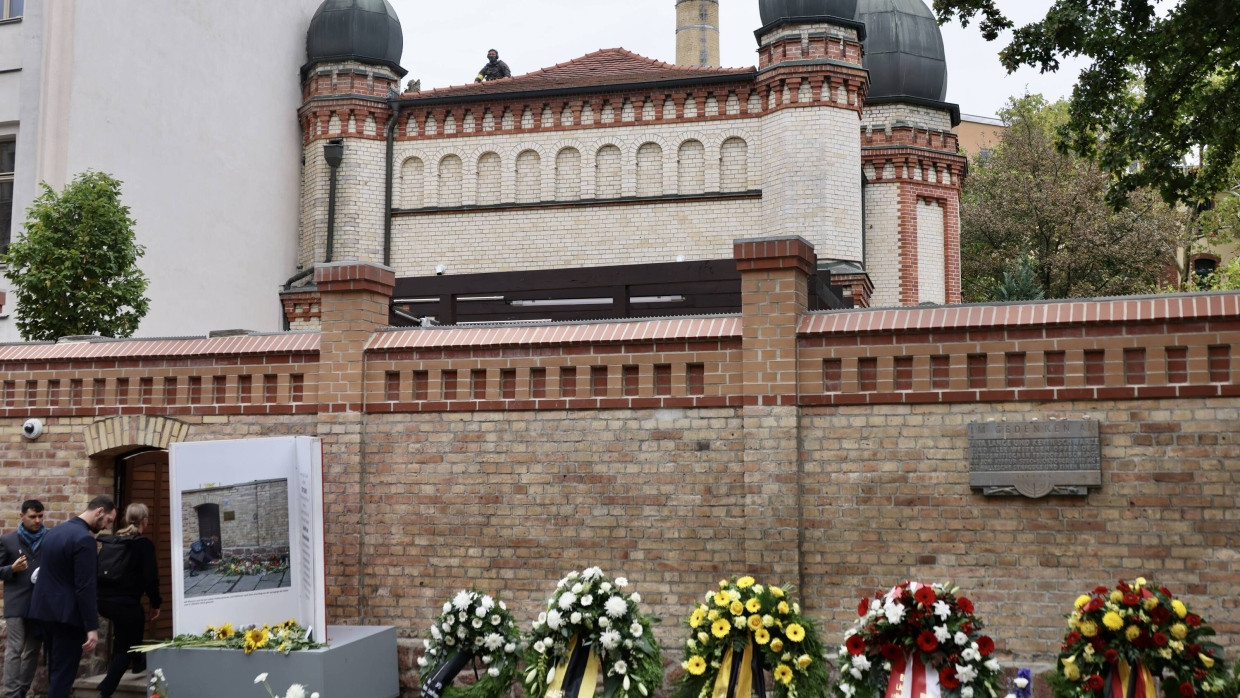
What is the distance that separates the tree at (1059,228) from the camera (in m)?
34.6

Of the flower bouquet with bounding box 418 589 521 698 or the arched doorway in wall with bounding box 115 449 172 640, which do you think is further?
the arched doorway in wall with bounding box 115 449 172 640

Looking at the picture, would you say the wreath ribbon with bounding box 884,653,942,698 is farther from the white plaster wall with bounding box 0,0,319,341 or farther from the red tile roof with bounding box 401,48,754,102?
the red tile roof with bounding box 401,48,754,102

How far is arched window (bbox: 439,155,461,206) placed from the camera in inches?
941

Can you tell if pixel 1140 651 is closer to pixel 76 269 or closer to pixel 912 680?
pixel 912 680

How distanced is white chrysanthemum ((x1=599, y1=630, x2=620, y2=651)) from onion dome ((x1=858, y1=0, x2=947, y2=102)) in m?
21.8

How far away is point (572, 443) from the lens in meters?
10.5

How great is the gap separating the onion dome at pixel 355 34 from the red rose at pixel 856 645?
1898cm

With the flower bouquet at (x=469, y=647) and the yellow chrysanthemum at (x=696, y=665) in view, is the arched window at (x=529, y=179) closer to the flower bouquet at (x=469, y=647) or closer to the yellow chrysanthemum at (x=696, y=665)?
the flower bouquet at (x=469, y=647)

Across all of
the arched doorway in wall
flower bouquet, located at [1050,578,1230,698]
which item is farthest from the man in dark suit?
flower bouquet, located at [1050,578,1230,698]

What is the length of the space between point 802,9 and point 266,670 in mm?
16698

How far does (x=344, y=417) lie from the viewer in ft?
36.4

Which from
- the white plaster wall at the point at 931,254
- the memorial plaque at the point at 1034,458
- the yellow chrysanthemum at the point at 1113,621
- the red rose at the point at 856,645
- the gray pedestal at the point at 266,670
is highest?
the white plaster wall at the point at 931,254

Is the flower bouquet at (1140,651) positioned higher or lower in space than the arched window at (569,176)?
lower

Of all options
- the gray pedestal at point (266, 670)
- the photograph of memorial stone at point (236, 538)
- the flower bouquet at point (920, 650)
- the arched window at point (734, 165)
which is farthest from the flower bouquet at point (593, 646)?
the arched window at point (734, 165)
